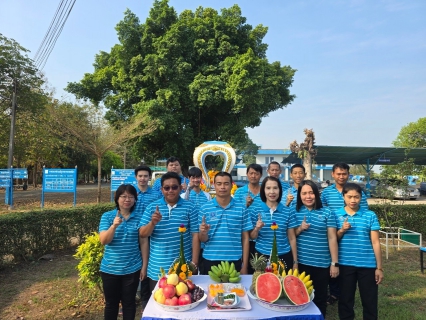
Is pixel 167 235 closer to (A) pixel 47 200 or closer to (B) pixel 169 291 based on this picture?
(B) pixel 169 291

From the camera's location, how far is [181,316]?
1974mm

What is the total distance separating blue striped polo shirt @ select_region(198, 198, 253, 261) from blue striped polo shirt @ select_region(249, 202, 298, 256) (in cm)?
20

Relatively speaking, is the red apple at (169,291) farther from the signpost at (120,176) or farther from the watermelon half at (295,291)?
the signpost at (120,176)

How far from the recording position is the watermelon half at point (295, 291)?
206 cm

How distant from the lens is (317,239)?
115 inches

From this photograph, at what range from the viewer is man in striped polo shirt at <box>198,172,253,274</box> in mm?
2711

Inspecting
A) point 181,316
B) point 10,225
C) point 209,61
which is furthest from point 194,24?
point 181,316

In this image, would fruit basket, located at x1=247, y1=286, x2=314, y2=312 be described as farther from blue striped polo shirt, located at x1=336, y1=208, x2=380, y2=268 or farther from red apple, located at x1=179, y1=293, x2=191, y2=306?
blue striped polo shirt, located at x1=336, y1=208, x2=380, y2=268

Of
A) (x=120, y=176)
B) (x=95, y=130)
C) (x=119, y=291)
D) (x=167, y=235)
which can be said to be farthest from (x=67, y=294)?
(x=95, y=130)

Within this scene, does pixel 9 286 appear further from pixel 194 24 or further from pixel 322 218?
pixel 194 24

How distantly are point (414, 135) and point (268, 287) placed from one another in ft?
128

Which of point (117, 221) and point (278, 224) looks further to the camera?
point (278, 224)

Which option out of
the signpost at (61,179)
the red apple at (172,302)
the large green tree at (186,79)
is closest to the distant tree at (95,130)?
the large green tree at (186,79)

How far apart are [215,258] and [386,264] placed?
477cm
